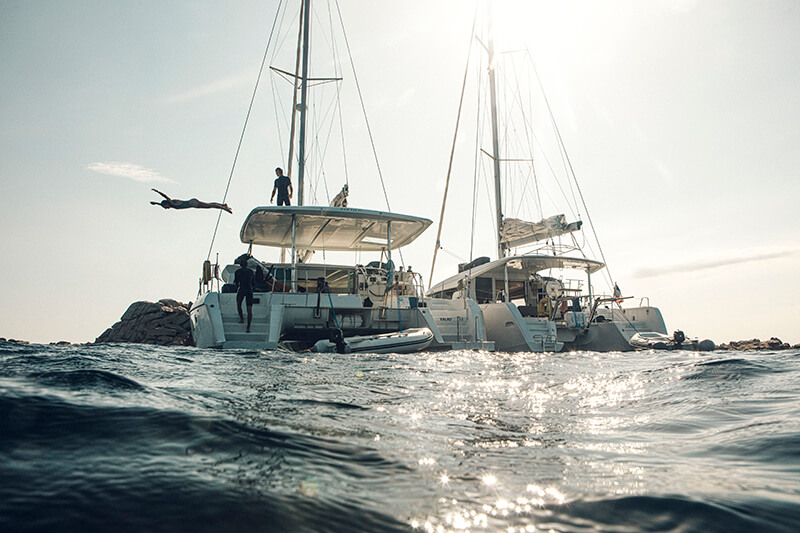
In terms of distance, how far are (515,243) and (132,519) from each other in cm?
1732

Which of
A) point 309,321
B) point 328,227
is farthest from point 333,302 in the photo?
point 328,227

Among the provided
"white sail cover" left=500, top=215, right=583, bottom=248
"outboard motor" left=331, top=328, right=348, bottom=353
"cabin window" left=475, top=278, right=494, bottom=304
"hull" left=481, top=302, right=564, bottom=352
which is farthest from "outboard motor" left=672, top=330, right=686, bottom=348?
"outboard motor" left=331, top=328, right=348, bottom=353

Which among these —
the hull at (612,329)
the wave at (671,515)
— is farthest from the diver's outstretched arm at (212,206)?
the hull at (612,329)

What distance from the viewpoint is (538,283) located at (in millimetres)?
16750

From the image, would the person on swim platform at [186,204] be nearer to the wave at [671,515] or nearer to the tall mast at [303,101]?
the tall mast at [303,101]

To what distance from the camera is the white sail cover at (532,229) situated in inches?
632

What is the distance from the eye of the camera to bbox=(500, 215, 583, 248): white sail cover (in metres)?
16.0

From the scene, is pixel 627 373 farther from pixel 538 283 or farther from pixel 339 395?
pixel 538 283

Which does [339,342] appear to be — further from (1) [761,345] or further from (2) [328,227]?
(1) [761,345]

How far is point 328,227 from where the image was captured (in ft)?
40.4

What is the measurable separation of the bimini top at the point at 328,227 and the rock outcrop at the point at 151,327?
5320 mm

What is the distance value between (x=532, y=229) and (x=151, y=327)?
1451 centimetres

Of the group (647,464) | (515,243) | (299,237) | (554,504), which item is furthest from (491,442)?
(515,243)

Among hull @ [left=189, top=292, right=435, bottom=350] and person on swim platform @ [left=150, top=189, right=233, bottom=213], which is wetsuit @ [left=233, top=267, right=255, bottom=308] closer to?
hull @ [left=189, top=292, right=435, bottom=350]
